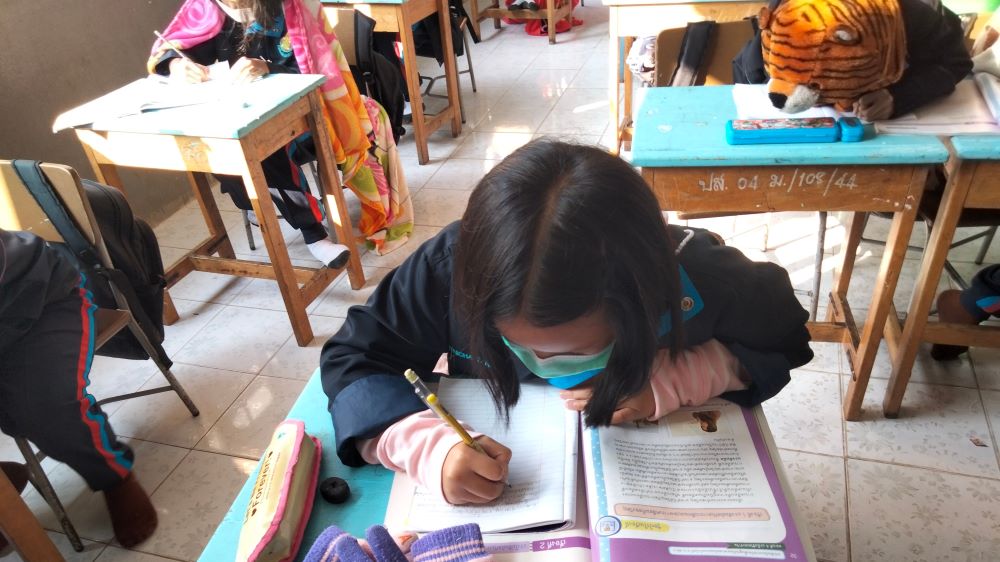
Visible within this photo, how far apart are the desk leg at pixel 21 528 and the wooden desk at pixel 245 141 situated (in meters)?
0.89

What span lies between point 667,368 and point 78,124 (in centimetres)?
187

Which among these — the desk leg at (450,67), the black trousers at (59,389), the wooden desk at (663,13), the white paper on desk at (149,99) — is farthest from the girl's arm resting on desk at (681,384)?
the desk leg at (450,67)

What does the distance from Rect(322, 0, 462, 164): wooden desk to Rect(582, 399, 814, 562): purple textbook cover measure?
8.10 feet

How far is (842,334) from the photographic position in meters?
1.76

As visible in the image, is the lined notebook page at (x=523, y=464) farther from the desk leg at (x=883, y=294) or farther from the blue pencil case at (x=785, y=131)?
the desk leg at (x=883, y=294)

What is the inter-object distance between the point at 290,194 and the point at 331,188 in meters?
0.27

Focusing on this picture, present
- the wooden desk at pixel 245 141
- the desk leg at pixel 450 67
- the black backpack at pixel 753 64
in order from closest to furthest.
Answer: the black backpack at pixel 753 64 < the wooden desk at pixel 245 141 < the desk leg at pixel 450 67

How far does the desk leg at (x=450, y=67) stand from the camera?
10.8ft

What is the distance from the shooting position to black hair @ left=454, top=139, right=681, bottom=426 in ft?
2.06

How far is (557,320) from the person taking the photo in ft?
2.23

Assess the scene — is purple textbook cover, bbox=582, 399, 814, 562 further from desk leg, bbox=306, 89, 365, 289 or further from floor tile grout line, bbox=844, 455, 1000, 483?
desk leg, bbox=306, 89, 365, 289

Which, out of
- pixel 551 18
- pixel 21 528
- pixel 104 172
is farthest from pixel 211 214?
pixel 551 18

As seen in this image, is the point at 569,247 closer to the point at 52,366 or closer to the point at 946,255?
the point at 946,255

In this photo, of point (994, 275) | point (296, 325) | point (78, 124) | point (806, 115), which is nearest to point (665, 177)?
point (806, 115)
